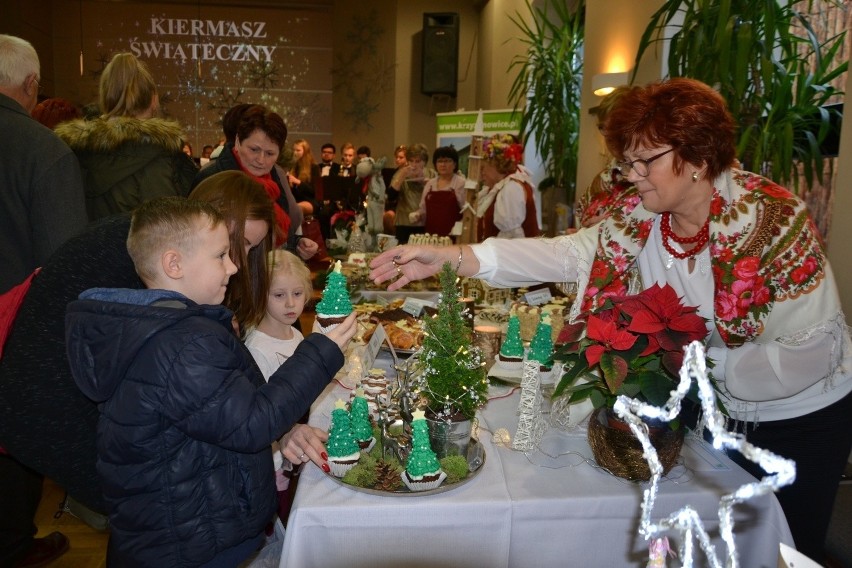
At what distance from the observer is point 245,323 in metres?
2.06

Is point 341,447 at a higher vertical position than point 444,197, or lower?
lower

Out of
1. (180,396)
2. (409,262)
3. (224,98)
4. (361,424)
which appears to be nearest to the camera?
(180,396)

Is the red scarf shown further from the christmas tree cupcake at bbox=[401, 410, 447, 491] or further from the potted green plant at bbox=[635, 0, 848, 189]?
the potted green plant at bbox=[635, 0, 848, 189]

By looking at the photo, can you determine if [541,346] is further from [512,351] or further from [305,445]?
[305,445]

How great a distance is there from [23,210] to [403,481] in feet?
5.94

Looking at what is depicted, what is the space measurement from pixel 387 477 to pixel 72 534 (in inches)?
79.8

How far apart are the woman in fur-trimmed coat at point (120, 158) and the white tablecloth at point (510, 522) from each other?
1.80m

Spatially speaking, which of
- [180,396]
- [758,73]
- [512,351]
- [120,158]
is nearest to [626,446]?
[512,351]

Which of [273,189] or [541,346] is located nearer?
[541,346]

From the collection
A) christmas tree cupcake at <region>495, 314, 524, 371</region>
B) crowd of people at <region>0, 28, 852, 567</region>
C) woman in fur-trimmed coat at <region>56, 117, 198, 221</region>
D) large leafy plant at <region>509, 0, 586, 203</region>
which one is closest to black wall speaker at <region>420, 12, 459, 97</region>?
large leafy plant at <region>509, 0, 586, 203</region>

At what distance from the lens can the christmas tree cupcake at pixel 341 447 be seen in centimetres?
144

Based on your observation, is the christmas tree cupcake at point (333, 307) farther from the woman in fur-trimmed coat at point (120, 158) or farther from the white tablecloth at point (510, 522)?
the woman in fur-trimmed coat at point (120, 158)

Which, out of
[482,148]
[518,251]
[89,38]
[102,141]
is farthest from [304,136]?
[518,251]

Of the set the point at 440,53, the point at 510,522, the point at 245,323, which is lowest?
the point at 510,522
